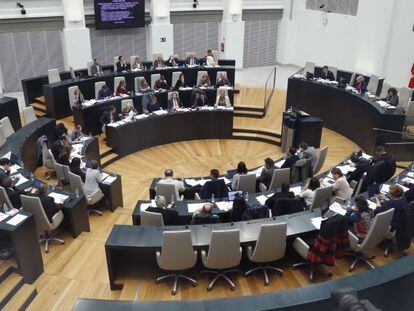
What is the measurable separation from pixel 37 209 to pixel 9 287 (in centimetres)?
150

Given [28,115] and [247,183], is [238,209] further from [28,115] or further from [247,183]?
[28,115]

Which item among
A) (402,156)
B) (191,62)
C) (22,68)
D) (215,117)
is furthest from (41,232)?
(22,68)

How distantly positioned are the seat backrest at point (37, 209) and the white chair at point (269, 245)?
11.7 feet

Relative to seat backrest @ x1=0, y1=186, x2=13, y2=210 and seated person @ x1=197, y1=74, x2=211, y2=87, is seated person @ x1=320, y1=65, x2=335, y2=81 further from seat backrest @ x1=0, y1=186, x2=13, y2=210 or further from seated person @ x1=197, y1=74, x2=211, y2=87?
seat backrest @ x1=0, y1=186, x2=13, y2=210

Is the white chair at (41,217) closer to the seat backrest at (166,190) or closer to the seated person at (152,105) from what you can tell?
the seat backrest at (166,190)

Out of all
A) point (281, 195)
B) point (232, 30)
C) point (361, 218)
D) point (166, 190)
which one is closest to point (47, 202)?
point (166, 190)

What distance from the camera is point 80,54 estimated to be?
17.2 meters

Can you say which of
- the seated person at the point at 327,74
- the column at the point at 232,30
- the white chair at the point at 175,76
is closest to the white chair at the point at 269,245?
the white chair at the point at 175,76

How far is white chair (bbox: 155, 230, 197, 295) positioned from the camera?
573 cm

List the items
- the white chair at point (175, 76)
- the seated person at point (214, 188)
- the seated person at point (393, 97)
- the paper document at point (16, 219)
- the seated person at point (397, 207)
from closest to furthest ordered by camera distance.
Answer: the paper document at point (16, 219), the seated person at point (397, 207), the seated person at point (214, 188), the seated person at point (393, 97), the white chair at point (175, 76)

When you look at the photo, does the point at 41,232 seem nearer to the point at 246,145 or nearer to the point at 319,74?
the point at 246,145

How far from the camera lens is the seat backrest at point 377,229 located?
613 cm

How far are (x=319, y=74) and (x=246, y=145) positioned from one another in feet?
14.1

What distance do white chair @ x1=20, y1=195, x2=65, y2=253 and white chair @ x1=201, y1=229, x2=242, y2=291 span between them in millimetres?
3021
